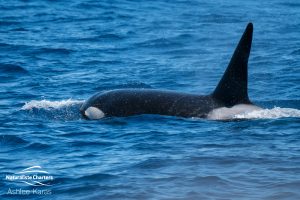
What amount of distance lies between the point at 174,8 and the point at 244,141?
24210 mm

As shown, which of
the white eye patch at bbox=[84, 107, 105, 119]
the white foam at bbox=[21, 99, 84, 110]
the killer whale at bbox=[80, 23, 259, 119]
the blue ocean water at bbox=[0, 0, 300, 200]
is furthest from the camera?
the white foam at bbox=[21, 99, 84, 110]

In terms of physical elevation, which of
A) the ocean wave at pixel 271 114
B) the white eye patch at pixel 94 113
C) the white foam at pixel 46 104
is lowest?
the ocean wave at pixel 271 114

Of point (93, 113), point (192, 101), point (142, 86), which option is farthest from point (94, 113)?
point (142, 86)

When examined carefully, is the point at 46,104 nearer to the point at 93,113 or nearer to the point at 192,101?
the point at 93,113

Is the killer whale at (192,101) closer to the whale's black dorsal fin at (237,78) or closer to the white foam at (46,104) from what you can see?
the whale's black dorsal fin at (237,78)

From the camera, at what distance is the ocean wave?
557 inches

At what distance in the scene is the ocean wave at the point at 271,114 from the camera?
46.4ft

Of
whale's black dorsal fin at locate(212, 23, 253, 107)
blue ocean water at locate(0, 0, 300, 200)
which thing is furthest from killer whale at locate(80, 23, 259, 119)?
blue ocean water at locate(0, 0, 300, 200)

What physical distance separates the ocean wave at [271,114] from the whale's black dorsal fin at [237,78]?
13.8 inches

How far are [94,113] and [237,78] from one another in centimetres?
303

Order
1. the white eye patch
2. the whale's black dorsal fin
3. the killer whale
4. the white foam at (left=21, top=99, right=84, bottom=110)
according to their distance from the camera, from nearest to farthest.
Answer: the whale's black dorsal fin
the killer whale
the white eye patch
the white foam at (left=21, top=99, right=84, bottom=110)

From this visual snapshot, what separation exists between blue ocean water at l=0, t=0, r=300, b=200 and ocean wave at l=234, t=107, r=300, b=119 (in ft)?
0.11

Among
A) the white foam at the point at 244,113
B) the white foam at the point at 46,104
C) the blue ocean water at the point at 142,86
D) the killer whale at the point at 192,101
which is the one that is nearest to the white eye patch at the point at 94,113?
the killer whale at the point at 192,101

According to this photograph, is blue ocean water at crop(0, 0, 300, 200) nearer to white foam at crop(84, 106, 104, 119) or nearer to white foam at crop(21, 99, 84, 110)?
white foam at crop(21, 99, 84, 110)
